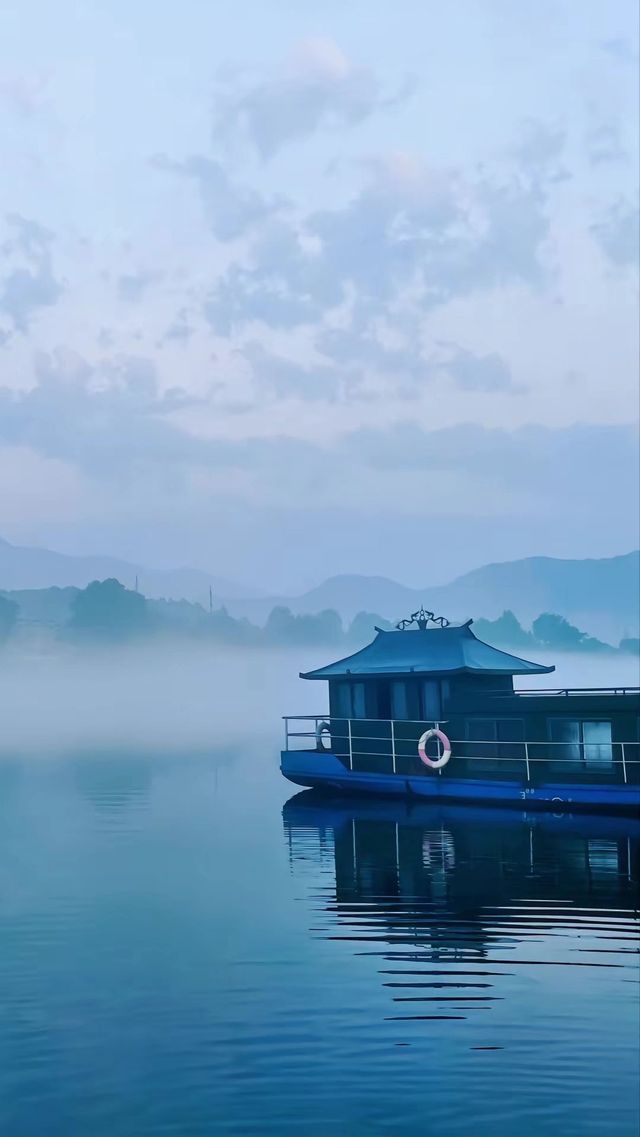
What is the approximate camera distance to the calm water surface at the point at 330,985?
1404 cm

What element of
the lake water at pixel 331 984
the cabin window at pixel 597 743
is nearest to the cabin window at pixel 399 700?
the lake water at pixel 331 984

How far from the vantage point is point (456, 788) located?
42156 millimetres

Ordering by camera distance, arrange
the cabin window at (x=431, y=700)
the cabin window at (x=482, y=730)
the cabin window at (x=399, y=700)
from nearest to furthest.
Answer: the cabin window at (x=482, y=730), the cabin window at (x=431, y=700), the cabin window at (x=399, y=700)

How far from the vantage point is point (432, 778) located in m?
43.0

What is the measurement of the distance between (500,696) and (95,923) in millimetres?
21669

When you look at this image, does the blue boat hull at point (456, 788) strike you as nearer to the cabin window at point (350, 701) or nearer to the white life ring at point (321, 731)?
the white life ring at point (321, 731)

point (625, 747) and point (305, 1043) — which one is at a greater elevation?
point (625, 747)

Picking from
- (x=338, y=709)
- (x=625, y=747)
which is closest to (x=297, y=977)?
(x=625, y=747)

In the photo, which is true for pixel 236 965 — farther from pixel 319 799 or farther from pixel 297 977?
pixel 319 799

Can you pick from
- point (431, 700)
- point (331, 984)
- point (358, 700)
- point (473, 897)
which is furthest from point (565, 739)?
point (331, 984)

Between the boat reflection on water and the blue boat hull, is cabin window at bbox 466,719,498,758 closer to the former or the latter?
the blue boat hull

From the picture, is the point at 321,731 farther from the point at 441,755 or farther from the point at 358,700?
the point at 441,755

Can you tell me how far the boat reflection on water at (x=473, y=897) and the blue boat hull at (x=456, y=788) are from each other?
0.53 m

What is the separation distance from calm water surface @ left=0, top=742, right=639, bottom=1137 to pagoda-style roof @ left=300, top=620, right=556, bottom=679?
754 centimetres
